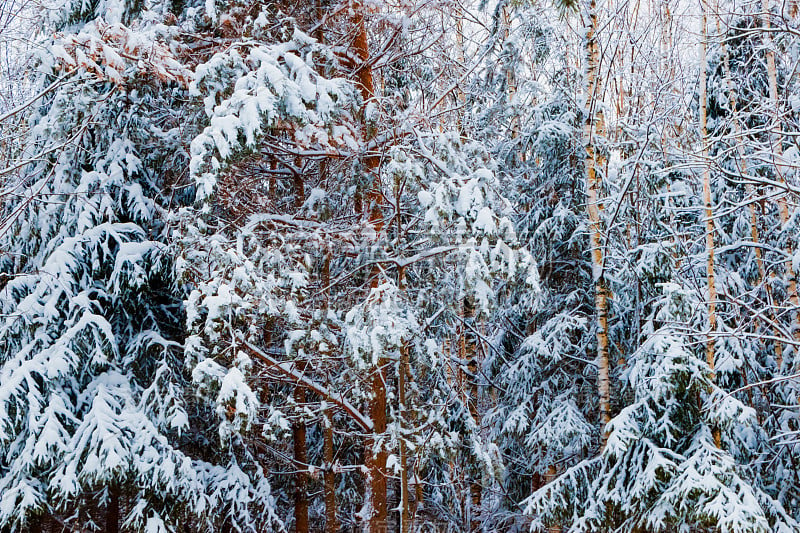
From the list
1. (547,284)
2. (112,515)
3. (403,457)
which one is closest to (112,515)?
(112,515)

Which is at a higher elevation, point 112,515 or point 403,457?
point 403,457

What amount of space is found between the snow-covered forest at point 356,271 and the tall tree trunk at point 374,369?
0.04 metres

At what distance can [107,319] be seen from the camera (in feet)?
28.8

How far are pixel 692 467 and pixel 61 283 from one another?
788 centimetres

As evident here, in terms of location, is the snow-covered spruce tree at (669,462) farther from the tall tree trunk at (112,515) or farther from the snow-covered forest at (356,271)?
the tall tree trunk at (112,515)

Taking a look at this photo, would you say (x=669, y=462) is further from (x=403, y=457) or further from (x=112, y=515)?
(x=112, y=515)

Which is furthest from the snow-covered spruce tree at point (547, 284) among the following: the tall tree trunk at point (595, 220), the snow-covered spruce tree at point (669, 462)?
the snow-covered spruce tree at point (669, 462)

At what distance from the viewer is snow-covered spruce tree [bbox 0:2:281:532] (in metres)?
7.38

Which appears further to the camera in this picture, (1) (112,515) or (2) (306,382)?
(1) (112,515)

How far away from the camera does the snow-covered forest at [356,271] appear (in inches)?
261

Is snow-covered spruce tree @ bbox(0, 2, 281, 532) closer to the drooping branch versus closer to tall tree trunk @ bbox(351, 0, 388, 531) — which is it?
the drooping branch

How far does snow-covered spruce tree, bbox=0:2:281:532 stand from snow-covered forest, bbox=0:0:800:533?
48 millimetres

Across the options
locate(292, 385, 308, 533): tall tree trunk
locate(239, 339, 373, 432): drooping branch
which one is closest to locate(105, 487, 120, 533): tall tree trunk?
locate(292, 385, 308, 533): tall tree trunk

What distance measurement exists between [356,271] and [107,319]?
3767mm
